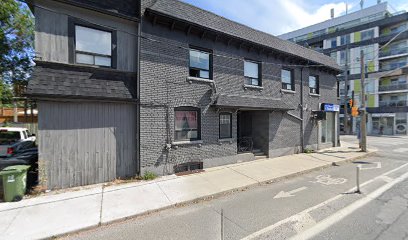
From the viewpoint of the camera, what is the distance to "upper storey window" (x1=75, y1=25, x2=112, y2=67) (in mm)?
7566

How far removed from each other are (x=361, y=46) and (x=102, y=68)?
154ft

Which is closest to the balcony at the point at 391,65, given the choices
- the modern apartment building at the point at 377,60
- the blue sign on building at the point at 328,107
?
the modern apartment building at the point at 377,60

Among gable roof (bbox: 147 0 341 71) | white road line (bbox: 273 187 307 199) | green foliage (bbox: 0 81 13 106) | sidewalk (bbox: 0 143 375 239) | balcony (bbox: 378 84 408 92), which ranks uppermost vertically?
balcony (bbox: 378 84 408 92)

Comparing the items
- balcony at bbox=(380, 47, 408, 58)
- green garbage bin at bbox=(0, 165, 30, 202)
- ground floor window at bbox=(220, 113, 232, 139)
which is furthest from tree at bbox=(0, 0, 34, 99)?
balcony at bbox=(380, 47, 408, 58)

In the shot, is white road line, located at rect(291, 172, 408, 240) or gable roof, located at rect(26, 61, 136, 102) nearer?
white road line, located at rect(291, 172, 408, 240)

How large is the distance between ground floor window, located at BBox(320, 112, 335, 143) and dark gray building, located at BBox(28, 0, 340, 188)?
5887mm

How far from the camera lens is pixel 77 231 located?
463cm

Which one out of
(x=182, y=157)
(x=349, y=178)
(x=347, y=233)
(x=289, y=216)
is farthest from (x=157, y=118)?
(x=349, y=178)

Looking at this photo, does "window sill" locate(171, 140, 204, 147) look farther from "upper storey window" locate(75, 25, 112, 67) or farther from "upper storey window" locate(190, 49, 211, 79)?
"upper storey window" locate(75, 25, 112, 67)

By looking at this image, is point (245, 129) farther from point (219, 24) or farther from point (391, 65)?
point (391, 65)

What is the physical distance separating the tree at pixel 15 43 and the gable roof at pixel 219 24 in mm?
10212

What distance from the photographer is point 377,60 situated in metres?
39.1

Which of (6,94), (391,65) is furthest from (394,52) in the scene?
(6,94)

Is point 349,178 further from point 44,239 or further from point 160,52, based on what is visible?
point 44,239
